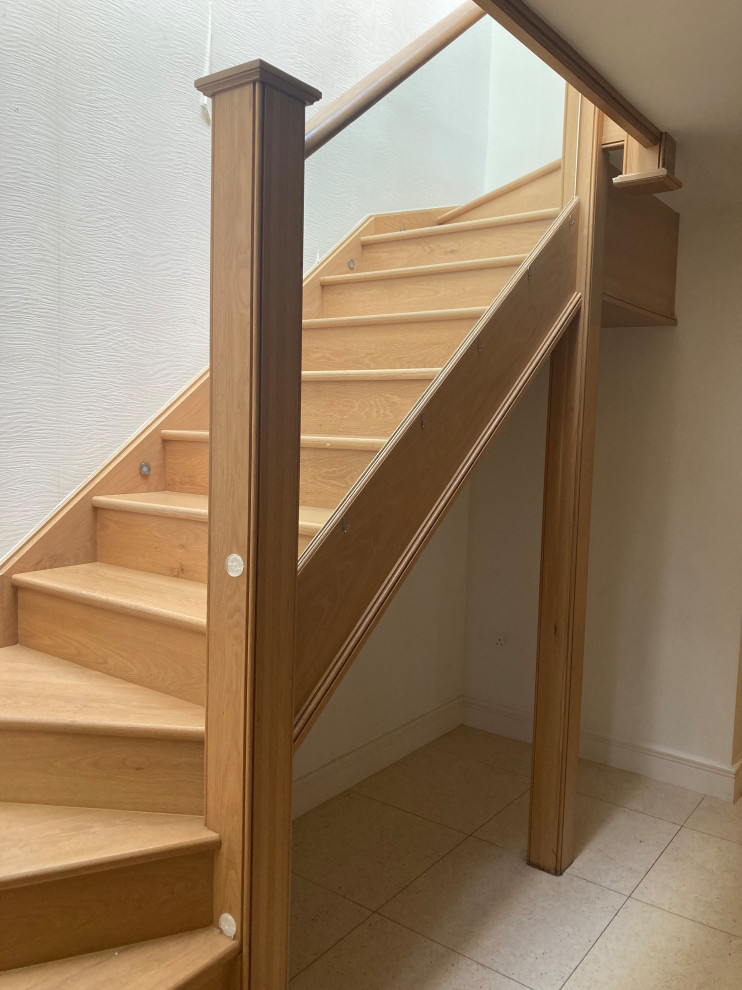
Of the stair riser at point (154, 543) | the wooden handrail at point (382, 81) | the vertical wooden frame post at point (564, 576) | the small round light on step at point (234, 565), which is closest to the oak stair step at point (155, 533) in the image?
the stair riser at point (154, 543)

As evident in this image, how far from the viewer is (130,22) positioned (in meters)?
2.32

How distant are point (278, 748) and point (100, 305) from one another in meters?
1.49

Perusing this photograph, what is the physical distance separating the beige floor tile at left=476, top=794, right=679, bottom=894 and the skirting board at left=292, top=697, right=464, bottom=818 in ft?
1.82

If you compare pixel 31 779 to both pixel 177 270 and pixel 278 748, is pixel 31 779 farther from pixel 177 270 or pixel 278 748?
pixel 177 270

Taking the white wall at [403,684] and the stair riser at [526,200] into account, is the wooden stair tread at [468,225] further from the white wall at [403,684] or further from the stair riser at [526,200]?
the white wall at [403,684]

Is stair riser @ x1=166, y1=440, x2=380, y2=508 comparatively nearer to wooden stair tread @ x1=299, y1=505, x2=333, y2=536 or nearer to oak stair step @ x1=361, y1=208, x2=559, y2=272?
wooden stair tread @ x1=299, y1=505, x2=333, y2=536

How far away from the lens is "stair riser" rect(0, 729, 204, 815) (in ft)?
5.23

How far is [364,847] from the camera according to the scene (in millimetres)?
2615

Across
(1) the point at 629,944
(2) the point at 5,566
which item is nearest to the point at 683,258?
(1) the point at 629,944

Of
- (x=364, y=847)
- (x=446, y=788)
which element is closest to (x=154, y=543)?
(x=364, y=847)

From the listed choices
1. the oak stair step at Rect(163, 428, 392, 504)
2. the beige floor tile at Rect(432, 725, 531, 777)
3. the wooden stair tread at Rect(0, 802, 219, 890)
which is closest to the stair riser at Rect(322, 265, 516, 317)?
the oak stair step at Rect(163, 428, 392, 504)

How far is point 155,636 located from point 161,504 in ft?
1.69

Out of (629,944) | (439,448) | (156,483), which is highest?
(439,448)

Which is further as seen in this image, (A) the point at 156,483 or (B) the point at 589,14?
(A) the point at 156,483
